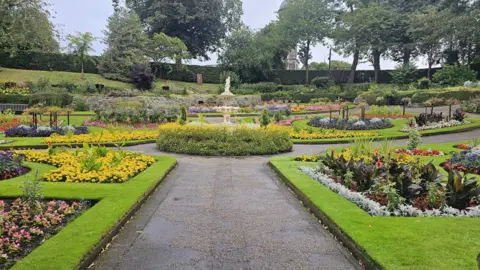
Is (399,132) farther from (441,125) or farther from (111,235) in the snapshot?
(111,235)

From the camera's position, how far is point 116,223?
18.9 feet

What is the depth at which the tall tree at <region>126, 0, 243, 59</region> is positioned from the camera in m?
48.2

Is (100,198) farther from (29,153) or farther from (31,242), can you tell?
(29,153)

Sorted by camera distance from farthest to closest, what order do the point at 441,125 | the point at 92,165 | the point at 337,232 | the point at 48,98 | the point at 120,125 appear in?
the point at 48,98 < the point at 120,125 < the point at 441,125 < the point at 92,165 < the point at 337,232

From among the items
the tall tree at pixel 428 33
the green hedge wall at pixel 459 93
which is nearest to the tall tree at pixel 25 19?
the green hedge wall at pixel 459 93

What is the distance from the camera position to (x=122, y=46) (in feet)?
130

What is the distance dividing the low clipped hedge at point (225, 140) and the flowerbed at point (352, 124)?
6.51 m

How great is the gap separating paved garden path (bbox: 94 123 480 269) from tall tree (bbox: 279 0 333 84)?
4069 centimetres

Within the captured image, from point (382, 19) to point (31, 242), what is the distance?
44.1 meters

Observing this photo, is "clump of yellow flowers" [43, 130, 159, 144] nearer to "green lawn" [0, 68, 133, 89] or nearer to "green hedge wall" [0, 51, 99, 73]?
"green lawn" [0, 68, 133, 89]

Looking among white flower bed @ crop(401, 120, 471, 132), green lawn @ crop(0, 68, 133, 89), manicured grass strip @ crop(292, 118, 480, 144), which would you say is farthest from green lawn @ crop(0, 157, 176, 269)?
green lawn @ crop(0, 68, 133, 89)

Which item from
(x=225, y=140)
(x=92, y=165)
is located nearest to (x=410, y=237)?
(x=92, y=165)

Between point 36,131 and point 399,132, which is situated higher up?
point 399,132

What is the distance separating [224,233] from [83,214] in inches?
89.5
